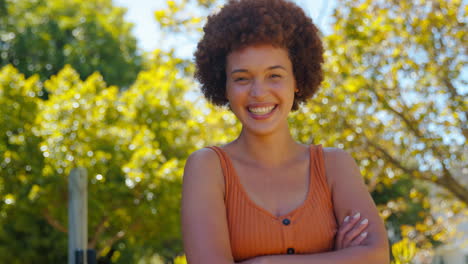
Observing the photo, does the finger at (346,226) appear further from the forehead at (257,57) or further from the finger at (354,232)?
the forehead at (257,57)

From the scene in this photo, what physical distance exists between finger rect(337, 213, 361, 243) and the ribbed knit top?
0.11 feet

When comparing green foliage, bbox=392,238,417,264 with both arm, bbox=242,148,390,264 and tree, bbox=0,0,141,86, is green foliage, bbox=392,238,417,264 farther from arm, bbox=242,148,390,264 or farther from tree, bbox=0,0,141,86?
tree, bbox=0,0,141,86

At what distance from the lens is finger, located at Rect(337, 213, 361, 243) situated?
8.45ft

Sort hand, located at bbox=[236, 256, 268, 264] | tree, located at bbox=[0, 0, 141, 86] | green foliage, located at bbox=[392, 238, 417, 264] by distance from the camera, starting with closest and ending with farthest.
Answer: hand, located at bbox=[236, 256, 268, 264] < green foliage, located at bbox=[392, 238, 417, 264] < tree, located at bbox=[0, 0, 141, 86]

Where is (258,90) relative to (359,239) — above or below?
above

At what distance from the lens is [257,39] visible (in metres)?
2.63

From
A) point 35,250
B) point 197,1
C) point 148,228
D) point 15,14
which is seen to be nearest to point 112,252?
point 35,250

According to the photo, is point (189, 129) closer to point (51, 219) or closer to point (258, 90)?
point (51, 219)

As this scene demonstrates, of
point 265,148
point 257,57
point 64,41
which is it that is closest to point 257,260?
point 265,148

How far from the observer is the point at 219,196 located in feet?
8.45

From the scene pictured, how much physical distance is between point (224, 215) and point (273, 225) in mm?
191

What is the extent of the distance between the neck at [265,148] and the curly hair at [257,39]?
0.87ft

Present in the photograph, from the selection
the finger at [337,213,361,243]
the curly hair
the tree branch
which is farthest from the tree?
the finger at [337,213,361,243]

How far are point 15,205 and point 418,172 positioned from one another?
25.8ft
